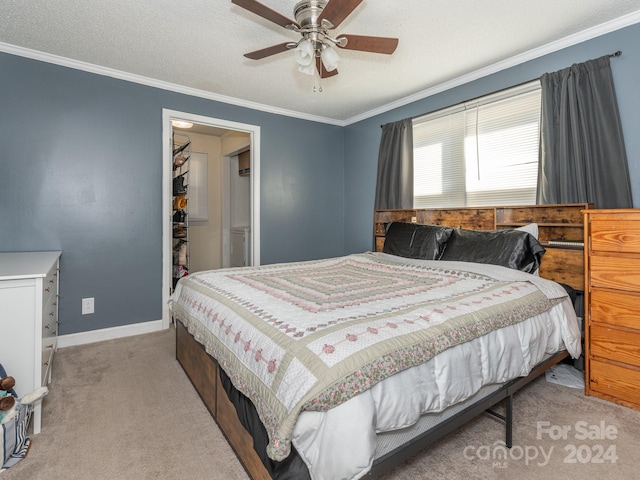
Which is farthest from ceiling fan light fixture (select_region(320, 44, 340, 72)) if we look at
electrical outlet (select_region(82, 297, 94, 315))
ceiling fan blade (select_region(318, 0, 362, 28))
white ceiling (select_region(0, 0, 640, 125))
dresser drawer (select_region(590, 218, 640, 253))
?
electrical outlet (select_region(82, 297, 94, 315))

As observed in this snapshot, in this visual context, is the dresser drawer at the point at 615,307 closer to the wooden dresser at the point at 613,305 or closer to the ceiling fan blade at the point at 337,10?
the wooden dresser at the point at 613,305

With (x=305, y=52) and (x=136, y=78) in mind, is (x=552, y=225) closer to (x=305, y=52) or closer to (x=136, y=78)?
(x=305, y=52)

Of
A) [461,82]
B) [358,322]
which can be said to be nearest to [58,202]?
[358,322]

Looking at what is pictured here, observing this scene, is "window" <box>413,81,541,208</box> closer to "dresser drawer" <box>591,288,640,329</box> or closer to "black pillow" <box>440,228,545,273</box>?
"black pillow" <box>440,228,545,273</box>

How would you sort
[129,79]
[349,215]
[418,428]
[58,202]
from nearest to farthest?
[418,428] < [58,202] < [129,79] < [349,215]

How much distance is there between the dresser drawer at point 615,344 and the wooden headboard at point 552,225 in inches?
17.4

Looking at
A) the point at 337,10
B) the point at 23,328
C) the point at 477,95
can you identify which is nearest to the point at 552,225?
the point at 477,95

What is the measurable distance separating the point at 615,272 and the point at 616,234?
22 cm

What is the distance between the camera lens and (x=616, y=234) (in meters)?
1.91

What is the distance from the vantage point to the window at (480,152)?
2771 mm

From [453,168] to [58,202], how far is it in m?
3.69

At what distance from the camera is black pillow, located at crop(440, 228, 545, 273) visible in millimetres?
2270

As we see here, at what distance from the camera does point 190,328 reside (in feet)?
6.26

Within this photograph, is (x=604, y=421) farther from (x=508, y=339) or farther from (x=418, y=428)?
(x=418, y=428)
